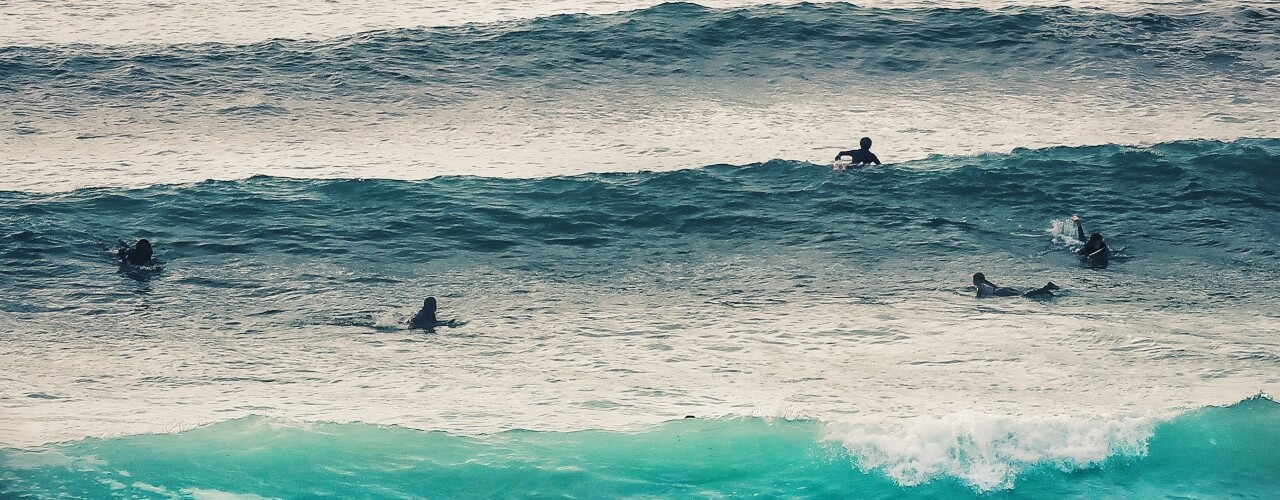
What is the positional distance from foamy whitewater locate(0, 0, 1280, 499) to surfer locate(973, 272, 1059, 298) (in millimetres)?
320

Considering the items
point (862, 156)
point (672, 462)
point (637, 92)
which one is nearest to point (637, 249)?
point (862, 156)

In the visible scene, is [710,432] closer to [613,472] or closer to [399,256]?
[613,472]

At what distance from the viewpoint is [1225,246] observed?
56.8 ft

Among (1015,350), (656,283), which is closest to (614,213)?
(656,283)

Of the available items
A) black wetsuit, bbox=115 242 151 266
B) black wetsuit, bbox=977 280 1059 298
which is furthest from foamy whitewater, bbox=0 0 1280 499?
black wetsuit, bbox=977 280 1059 298

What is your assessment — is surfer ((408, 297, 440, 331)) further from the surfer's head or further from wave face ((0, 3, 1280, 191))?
wave face ((0, 3, 1280, 191))

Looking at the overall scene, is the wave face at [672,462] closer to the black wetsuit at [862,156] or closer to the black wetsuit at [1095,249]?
the black wetsuit at [1095,249]

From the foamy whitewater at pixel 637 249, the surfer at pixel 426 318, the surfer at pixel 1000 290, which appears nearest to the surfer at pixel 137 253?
the foamy whitewater at pixel 637 249

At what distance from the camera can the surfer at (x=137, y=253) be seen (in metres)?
16.4

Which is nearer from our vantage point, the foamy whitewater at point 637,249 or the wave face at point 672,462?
the wave face at point 672,462

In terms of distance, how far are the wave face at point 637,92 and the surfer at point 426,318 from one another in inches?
236

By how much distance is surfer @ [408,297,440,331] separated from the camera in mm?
14453

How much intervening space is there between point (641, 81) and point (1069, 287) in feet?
33.1

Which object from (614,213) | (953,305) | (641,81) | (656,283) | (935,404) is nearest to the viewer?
(935,404)
